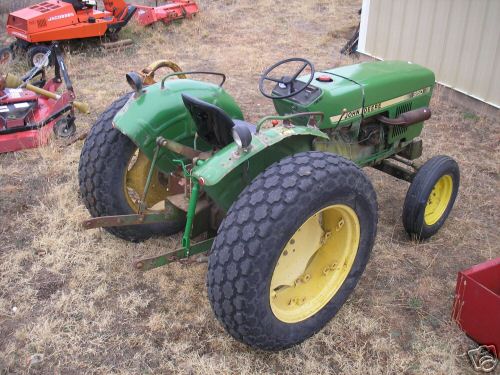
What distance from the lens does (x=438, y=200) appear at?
3.64 meters

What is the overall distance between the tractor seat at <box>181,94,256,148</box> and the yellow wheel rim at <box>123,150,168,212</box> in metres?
0.65

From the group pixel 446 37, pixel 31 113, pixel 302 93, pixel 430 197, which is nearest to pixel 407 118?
pixel 430 197

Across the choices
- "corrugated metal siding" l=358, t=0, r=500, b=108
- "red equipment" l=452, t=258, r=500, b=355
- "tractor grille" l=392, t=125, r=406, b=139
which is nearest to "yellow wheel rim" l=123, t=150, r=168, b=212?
"tractor grille" l=392, t=125, r=406, b=139

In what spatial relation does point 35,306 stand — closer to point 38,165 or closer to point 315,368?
point 315,368

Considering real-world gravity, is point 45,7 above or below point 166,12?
above

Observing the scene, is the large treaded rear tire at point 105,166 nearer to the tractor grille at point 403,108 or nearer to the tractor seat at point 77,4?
the tractor grille at point 403,108

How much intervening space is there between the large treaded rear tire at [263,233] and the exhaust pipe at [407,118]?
113 cm

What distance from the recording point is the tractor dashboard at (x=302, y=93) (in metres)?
2.95

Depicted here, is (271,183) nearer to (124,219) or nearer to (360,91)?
(124,219)

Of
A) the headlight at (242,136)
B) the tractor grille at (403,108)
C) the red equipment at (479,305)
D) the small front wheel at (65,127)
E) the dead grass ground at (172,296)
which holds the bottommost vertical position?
the dead grass ground at (172,296)

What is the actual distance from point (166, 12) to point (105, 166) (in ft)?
23.6

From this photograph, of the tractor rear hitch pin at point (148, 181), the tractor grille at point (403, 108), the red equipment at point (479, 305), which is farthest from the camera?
the tractor grille at point (403, 108)

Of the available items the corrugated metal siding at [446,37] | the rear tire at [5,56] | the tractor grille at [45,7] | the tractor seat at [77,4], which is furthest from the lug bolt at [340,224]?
the tractor seat at [77,4]

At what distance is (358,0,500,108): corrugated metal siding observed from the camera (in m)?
5.49
